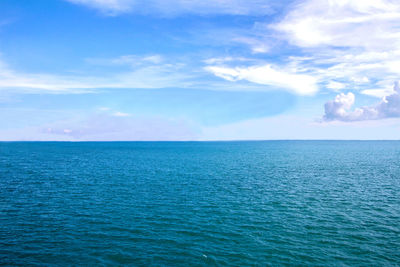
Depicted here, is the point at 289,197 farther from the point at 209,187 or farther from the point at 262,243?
the point at 262,243

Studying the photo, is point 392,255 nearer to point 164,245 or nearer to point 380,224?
point 380,224

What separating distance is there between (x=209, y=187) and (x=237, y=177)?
64.5ft

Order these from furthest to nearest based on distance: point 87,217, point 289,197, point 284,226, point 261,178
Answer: point 261,178, point 289,197, point 87,217, point 284,226

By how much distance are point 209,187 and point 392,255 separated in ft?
148

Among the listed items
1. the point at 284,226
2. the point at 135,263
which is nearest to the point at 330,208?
the point at 284,226

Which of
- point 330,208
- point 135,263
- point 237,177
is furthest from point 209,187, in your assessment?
point 135,263

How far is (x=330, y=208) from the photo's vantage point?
53469mm

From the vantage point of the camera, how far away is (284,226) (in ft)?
144

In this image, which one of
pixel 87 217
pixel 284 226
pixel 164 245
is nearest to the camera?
pixel 164 245

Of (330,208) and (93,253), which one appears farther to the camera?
(330,208)

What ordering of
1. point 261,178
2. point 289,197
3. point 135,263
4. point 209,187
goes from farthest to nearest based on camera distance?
point 261,178, point 209,187, point 289,197, point 135,263

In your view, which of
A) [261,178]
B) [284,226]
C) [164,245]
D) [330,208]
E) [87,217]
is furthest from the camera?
[261,178]

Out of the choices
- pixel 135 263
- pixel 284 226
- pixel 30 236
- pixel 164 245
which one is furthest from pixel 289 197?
pixel 30 236

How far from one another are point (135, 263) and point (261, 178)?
61.5 m
